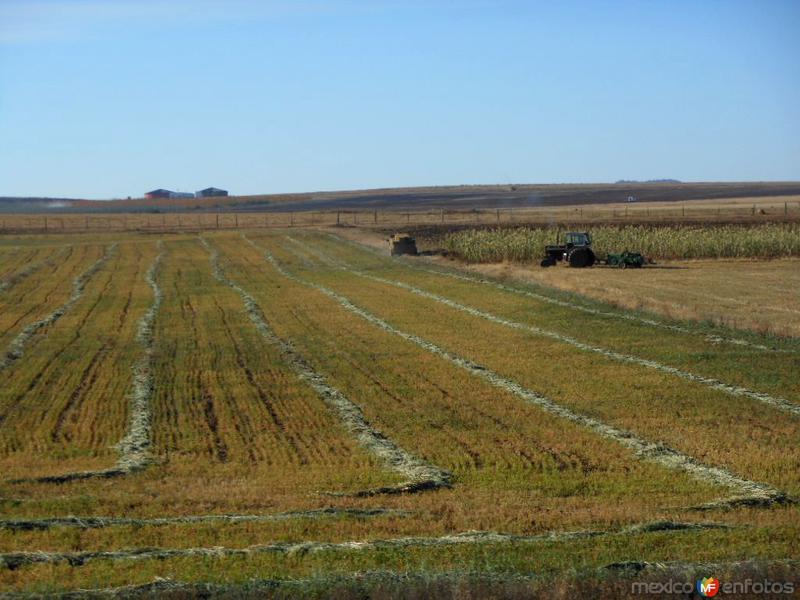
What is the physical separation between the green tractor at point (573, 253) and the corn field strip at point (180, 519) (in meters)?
35.9

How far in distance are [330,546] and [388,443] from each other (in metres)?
5.35

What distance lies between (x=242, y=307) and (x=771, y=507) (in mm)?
23856

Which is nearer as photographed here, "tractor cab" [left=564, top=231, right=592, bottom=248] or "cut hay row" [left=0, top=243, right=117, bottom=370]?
"cut hay row" [left=0, top=243, right=117, bottom=370]

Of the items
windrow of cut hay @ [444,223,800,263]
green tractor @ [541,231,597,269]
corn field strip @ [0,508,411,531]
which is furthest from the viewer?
windrow of cut hay @ [444,223,800,263]

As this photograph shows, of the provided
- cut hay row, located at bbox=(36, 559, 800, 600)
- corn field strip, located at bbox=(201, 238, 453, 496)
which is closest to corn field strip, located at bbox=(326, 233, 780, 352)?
corn field strip, located at bbox=(201, 238, 453, 496)

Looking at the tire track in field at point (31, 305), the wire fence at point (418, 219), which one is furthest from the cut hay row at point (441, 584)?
the wire fence at point (418, 219)

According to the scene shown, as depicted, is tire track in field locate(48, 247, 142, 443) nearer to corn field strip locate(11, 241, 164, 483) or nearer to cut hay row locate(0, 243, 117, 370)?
corn field strip locate(11, 241, 164, 483)

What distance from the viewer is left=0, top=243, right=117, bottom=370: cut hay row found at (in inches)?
967

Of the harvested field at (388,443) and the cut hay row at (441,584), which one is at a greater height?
the cut hay row at (441,584)

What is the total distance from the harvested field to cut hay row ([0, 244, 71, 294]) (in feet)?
31.6

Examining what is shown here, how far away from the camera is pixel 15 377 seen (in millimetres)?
21719

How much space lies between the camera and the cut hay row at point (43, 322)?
24562 millimetres

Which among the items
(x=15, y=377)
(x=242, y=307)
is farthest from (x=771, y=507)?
(x=242, y=307)

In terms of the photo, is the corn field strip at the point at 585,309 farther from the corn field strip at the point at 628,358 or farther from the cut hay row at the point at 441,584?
the cut hay row at the point at 441,584
